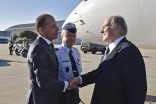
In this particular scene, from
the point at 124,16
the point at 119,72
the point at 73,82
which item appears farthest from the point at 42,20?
the point at 124,16

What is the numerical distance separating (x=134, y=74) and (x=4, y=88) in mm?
5675

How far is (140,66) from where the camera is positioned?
6.66 ft

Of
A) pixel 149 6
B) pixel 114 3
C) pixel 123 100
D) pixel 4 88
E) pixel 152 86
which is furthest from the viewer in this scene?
pixel 152 86

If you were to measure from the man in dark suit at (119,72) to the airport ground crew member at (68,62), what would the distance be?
1.44 ft

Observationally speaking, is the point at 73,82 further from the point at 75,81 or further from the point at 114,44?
the point at 114,44

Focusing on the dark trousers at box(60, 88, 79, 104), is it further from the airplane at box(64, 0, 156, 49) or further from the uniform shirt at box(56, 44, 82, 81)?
the airplane at box(64, 0, 156, 49)

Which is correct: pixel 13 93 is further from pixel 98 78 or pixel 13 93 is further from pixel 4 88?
pixel 98 78

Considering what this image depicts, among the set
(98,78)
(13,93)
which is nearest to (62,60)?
(98,78)

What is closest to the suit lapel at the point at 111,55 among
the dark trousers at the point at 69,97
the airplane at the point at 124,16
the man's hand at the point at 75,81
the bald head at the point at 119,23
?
the bald head at the point at 119,23

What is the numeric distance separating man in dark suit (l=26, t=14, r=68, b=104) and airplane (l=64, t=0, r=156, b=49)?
7.66 feet

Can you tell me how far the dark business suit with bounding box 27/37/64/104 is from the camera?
2.10 meters

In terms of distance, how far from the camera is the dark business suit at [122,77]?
2.00 metres

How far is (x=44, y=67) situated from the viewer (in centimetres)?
212

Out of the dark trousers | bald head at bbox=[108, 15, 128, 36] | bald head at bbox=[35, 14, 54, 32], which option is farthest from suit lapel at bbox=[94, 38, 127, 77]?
bald head at bbox=[35, 14, 54, 32]
